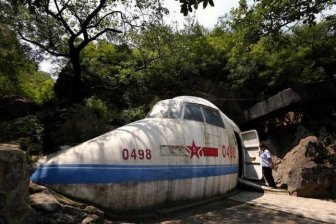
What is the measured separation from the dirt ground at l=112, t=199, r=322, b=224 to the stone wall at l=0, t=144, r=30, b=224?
3059mm

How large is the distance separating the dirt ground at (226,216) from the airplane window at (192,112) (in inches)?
112

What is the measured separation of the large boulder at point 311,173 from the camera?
15625 millimetres

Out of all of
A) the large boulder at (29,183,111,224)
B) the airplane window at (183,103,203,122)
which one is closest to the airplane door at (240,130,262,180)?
the airplane window at (183,103,203,122)

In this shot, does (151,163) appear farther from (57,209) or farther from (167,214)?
(57,209)

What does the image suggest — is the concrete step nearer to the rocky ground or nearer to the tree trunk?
the rocky ground

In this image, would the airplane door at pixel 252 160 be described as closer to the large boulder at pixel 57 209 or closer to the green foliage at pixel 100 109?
the green foliage at pixel 100 109

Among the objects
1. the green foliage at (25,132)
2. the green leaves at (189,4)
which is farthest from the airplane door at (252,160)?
the green leaves at (189,4)

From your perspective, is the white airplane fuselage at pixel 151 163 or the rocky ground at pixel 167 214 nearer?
the rocky ground at pixel 167 214

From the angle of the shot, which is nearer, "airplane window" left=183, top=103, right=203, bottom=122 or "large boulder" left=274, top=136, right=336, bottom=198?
"airplane window" left=183, top=103, right=203, bottom=122

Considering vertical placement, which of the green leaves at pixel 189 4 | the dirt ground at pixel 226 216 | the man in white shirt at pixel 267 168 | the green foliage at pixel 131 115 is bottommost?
the dirt ground at pixel 226 216

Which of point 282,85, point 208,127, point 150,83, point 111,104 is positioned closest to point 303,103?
point 282,85

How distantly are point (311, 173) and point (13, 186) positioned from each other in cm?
1225

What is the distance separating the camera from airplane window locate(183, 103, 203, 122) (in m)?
13.1

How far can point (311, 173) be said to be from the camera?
15.7 metres
